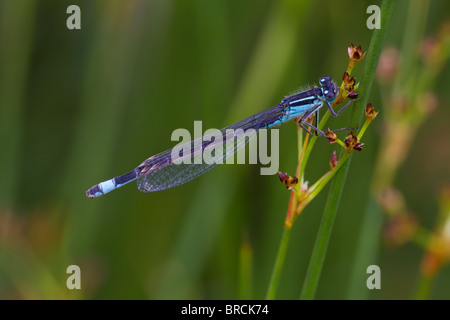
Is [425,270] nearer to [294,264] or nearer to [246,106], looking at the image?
[294,264]

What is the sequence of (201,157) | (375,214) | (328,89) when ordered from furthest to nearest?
(201,157)
(375,214)
(328,89)

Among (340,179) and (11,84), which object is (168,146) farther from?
(340,179)

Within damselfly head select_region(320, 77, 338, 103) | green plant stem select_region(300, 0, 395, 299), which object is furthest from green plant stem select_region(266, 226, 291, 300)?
damselfly head select_region(320, 77, 338, 103)

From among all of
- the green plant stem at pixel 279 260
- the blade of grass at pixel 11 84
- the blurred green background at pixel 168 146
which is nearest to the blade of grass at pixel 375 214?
the blurred green background at pixel 168 146

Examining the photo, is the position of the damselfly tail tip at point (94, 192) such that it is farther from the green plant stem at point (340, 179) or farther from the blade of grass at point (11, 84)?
the green plant stem at point (340, 179)

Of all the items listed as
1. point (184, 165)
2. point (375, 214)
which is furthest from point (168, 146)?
point (375, 214)

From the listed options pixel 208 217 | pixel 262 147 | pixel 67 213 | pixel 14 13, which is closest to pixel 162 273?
pixel 208 217
